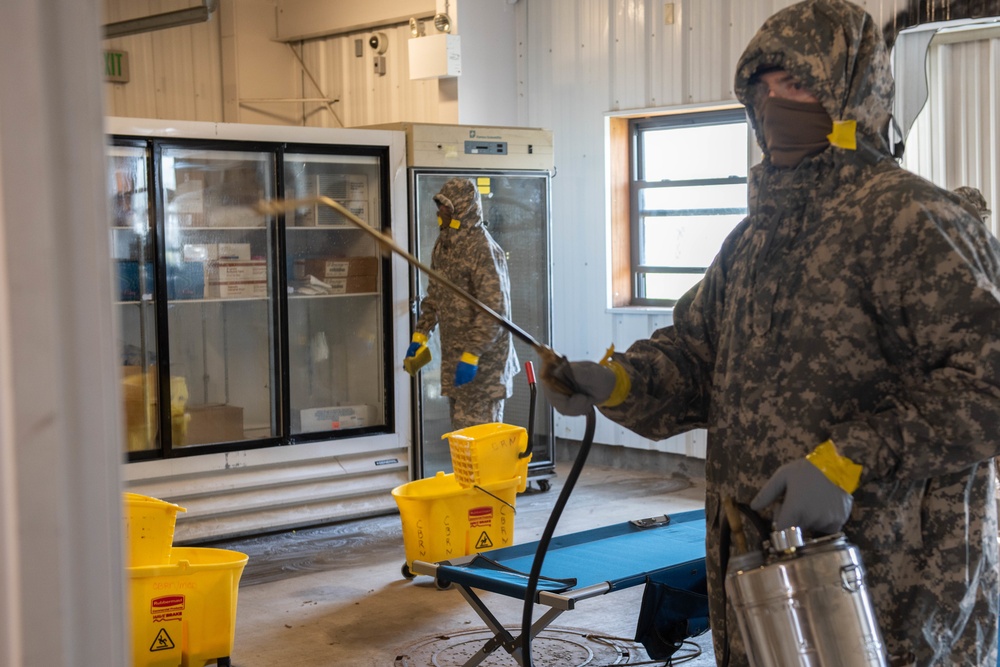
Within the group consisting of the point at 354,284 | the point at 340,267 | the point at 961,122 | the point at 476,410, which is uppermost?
the point at 961,122

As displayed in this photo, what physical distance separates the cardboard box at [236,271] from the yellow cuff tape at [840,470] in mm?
4715

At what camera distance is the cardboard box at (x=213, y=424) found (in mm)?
5898

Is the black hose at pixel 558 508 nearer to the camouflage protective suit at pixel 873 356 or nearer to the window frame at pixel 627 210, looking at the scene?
the camouflage protective suit at pixel 873 356

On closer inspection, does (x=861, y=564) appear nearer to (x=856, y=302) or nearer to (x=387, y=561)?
(x=856, y=302)

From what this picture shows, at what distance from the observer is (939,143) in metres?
5.89

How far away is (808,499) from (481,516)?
130 inches

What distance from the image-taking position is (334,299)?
21.3 ft

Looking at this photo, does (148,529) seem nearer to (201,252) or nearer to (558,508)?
(558,508)

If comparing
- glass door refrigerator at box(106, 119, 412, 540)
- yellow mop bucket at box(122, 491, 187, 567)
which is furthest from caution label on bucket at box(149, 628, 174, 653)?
glass door refrigerator at box(106, 119, 412, 540)

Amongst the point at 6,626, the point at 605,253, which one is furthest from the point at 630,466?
the point at 6,626

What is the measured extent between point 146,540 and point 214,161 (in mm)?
2891

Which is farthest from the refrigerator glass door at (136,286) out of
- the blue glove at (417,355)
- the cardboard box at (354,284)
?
the blue glove at (417,355)

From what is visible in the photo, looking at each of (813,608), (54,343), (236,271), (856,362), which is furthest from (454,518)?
(54,343)

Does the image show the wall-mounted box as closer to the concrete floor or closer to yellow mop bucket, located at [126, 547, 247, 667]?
the concrete floor
